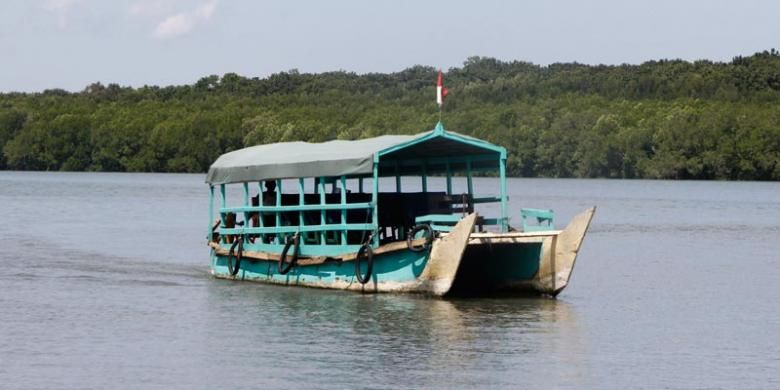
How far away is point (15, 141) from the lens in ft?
458

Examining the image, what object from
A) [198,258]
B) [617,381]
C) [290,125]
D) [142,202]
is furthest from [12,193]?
[617,381]

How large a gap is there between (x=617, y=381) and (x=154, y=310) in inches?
388

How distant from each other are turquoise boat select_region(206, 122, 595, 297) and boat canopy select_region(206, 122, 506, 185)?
2 centimetres

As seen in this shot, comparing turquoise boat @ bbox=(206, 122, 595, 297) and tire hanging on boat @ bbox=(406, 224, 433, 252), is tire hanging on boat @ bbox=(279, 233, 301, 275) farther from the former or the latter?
tire hanging on boat @ bbox=(406, 224, 433, 252)

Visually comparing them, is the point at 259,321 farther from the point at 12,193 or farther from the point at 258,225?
the point at 12,193

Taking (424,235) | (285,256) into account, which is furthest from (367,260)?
(285,256)

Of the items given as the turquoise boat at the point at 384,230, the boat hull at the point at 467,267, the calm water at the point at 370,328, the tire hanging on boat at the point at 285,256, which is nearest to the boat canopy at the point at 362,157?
the turquoise boat at the point at 384,230

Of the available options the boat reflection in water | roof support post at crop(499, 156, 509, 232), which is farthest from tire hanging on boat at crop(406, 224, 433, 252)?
roof support post at crop(499, 156, 509, 232)

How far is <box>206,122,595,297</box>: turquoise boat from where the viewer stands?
25.4 metres

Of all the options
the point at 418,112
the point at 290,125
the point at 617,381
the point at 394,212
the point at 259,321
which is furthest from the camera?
the point at 418,112

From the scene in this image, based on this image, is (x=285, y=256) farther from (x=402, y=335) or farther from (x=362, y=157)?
(x=402, y=335)

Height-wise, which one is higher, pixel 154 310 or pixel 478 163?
pixel 478 163

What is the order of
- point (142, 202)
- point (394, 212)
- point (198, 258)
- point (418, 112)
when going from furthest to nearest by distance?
point (418, 112)
point (142, 202)
point (198, 258)
point (394, 212)

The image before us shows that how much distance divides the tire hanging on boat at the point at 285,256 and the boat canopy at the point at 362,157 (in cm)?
118
